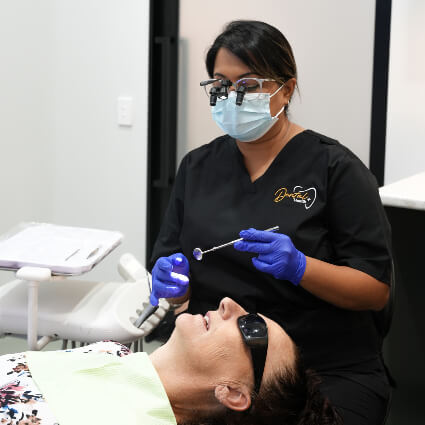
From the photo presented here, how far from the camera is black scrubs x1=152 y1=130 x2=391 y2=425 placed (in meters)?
1.48

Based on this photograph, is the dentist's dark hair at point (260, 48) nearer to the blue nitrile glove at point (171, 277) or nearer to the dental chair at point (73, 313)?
the blue nitrile glove at point (171, 277)

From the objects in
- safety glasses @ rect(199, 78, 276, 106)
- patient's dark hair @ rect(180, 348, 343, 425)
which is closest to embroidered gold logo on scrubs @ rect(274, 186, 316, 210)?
safety glasses @ rect(199, 78, 276, 106)

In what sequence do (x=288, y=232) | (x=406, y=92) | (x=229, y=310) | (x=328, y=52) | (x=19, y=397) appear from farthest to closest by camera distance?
(x=328, y=52) → (x=406, y=92) → (x=288, y=232) → (x=229, y=310) → (x=19, y=397)

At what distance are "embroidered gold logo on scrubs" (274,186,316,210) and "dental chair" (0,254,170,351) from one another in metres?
0.46

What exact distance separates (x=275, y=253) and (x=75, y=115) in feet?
5.87

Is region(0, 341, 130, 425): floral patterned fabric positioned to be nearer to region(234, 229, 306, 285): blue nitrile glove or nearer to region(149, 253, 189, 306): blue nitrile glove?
region(149, 253, 189, 306): blue nitrile glove

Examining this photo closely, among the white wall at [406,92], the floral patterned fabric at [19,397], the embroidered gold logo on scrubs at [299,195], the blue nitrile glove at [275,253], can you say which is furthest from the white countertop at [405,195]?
the floral patterned fabric at [19,397]

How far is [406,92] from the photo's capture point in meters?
2.31

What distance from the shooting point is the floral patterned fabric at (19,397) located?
1090 mm

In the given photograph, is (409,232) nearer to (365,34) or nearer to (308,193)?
(308,193)

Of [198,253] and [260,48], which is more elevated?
[260,48]

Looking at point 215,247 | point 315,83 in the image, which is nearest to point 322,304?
point 215,247

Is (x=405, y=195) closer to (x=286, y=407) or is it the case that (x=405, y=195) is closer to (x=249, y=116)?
(x=249, y=116)

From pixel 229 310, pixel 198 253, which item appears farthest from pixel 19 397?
pixel 198 253
